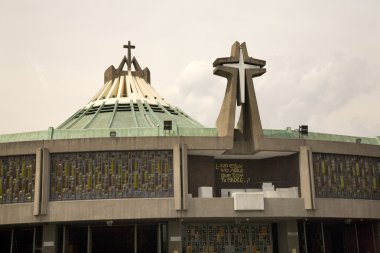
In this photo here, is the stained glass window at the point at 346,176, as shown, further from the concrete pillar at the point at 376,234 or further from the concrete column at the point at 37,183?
the concrete column at the point at 37,183

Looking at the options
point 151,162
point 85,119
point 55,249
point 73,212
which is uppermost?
point 85,119

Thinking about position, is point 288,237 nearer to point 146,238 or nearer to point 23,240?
point 146,238

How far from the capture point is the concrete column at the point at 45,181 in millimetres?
34562

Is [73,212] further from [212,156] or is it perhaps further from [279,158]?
[279,158]

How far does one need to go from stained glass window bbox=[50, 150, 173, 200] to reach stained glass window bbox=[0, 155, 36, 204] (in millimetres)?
1470

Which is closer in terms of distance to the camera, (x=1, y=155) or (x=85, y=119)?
(x=1, y=155)

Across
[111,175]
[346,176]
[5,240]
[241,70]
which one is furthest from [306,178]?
Answer: [5,240]

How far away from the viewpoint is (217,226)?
38.5 metres

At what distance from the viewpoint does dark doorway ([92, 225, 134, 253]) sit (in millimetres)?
38125

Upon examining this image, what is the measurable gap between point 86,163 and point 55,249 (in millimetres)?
6059

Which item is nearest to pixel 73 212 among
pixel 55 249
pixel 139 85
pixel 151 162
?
pixel 55 249

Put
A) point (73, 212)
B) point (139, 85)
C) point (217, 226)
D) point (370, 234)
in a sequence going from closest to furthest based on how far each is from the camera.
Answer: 1. point (73, 212)
2. point (217, 226)
3. point (370, 234)
4. point (139, 85)

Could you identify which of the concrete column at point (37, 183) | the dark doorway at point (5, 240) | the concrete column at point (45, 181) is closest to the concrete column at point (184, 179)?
the concrete column at point (45, 181)

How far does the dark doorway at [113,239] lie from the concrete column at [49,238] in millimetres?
3367
